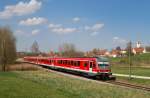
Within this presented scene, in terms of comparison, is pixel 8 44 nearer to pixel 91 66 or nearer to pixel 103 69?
pixel 91 66

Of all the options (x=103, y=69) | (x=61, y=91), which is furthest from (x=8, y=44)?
(x=61, y=91)

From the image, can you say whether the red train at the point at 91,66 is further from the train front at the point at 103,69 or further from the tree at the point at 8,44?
the tree at the point at 8,44

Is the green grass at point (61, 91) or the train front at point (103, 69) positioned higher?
the train front at point (103, 69)

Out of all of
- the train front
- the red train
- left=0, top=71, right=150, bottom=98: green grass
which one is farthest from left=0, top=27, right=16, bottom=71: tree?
Answer: left=0, top=71, right=150, bottom=98: green grass

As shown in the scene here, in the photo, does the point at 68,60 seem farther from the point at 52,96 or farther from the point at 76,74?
the point at 52,96

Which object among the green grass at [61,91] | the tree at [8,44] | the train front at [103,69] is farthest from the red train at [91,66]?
the tree at [8,44]

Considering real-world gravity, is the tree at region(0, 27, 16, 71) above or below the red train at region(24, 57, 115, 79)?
above

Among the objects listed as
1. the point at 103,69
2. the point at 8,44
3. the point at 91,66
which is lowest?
the point at 103,69

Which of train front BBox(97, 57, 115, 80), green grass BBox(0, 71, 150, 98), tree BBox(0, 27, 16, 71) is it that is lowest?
green grass BBox(0, 71, 150, 98)

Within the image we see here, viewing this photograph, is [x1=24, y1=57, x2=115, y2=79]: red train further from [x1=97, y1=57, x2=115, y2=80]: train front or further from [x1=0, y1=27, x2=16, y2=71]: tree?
[x1=0, y1=27, x2=16, y2=71]: tree

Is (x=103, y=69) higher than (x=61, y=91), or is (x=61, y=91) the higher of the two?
(x=103, y=69)

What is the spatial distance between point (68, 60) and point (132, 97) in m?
32.4

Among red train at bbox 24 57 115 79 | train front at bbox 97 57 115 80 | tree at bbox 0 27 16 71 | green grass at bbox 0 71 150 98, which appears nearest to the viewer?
green grass at bbox 0 71 150 98

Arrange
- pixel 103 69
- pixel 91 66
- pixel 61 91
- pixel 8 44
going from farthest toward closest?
pixel 8 44 < pixel 91 66 < pixel 103 69 < pixel 61 91
